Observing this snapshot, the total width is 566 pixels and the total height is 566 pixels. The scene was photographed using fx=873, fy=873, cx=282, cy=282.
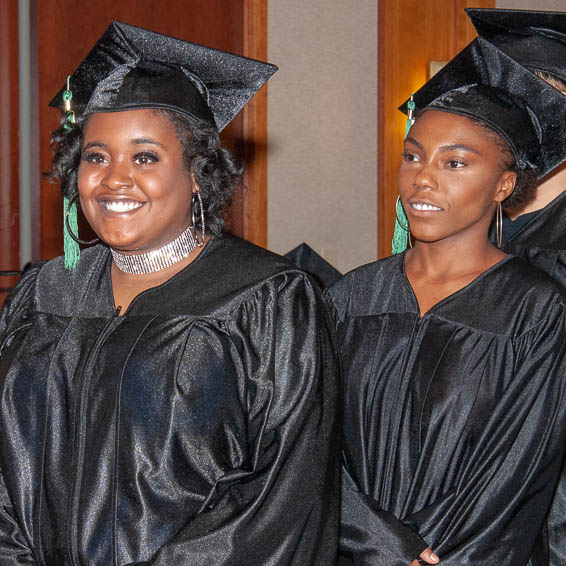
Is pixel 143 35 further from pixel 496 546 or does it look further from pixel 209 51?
pixel 496 546

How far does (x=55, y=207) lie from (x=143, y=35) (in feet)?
7.64

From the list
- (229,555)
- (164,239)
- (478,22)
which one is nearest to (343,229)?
(478,22)

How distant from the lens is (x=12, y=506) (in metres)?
1.80

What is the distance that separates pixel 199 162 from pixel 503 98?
757 mm

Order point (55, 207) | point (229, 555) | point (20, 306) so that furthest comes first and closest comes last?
point (55, 207) → point (20, 306) → point (229, 555)

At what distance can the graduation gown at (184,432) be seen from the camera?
164cm

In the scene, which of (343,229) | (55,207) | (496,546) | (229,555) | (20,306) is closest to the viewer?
(229,555)

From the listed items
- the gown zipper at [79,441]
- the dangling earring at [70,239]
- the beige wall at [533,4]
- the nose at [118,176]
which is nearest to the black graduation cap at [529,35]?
the nose at [118,176]

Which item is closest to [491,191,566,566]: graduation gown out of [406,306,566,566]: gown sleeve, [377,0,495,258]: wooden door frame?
[406,306,566,566]: gown sleeve

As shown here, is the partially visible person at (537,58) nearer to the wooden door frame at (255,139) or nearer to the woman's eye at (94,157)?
the woman's eye at (94,157)

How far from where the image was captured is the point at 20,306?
1968 millimetres

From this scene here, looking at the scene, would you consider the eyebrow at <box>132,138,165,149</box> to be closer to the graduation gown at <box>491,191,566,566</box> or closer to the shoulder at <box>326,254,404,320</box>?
the shoulder at <box>326,254,404,320</box>

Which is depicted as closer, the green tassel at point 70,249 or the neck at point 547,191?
the green tassel at point 70,249

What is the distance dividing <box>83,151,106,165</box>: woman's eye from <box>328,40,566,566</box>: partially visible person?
641mm
